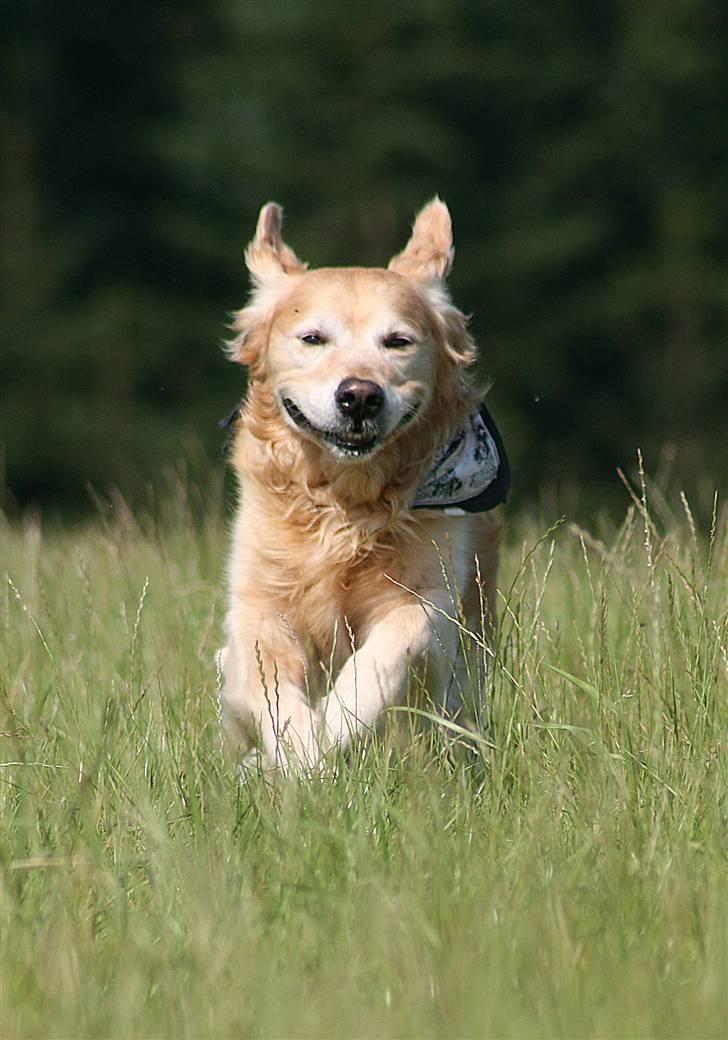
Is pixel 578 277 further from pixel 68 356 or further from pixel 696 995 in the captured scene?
pixel 696 995

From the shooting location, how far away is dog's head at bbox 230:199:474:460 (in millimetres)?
4363

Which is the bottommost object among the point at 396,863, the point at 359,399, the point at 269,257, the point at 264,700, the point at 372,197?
the point at 372,197

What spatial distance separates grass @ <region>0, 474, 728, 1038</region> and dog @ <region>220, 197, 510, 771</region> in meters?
0.23

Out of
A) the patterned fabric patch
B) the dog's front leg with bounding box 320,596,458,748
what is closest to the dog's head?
the patterned fabric patch

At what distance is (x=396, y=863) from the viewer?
3059 mm

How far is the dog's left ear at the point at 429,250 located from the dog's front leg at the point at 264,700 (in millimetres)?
1275

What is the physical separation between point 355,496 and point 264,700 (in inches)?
29.5

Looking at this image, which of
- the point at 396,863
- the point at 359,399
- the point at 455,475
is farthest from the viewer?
the point at 455,475

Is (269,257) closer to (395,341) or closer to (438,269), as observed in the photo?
(438,269)

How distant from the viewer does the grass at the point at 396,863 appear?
101 inches

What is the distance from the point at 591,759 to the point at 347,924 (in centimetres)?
91

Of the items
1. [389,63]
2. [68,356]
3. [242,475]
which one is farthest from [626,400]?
[242,475]

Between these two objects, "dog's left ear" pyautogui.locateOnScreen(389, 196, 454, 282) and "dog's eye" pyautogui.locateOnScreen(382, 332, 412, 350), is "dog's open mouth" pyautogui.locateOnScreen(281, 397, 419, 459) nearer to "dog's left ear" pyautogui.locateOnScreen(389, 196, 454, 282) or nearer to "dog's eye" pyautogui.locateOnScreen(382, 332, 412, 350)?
"dog's eye" pyautogui.locateOnScreen(382, 332, 412, 350)

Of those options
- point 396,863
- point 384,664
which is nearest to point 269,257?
point 384,664
